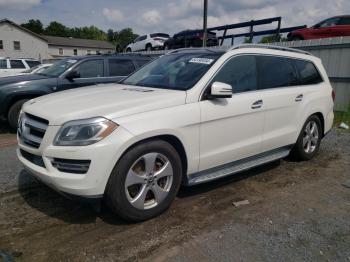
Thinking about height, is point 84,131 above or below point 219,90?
below

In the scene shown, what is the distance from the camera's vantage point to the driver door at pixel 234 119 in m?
3.64

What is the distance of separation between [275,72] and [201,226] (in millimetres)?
2462

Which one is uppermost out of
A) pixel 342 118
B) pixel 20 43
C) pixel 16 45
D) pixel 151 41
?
pixel 20 43

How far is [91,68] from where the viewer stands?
8102 mm

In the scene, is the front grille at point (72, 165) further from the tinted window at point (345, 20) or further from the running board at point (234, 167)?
the tinted window at point (345, 20)

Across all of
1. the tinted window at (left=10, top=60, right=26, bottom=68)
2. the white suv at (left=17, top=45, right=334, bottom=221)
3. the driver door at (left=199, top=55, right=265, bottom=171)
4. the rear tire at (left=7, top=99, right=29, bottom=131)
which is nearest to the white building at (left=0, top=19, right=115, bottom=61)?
the tinted window at (left=10, top=60, right=26, bottom=68)

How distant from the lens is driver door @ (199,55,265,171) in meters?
3.64

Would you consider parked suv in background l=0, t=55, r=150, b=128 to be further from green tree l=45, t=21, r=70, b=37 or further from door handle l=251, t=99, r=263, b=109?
green tree l=45, t=21, r=70, b=37

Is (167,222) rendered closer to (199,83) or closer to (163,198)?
(163,198)

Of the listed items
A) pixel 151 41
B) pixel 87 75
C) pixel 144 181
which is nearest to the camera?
pixel 144 181

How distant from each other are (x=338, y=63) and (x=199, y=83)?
24.6ft

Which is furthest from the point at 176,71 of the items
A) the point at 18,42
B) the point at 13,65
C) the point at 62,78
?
the point at 18,42

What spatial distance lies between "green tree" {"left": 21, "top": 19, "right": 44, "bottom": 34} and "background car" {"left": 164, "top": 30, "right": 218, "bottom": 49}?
8069 centimetres

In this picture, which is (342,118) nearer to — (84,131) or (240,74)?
(240,74)
